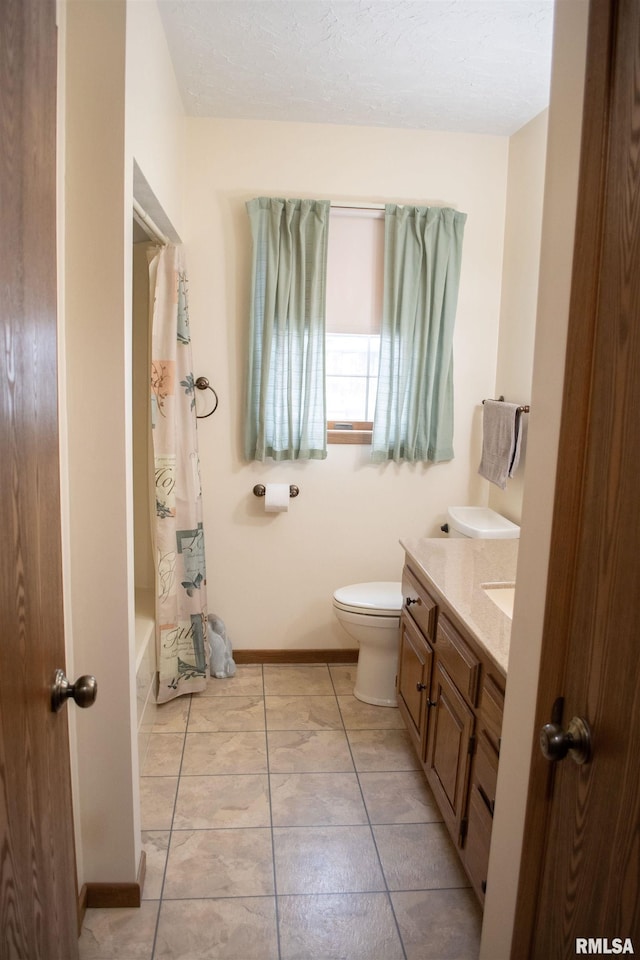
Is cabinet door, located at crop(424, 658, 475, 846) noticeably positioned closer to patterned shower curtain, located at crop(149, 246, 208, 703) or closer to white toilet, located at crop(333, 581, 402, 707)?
white toilet, located at crop(333, 581, 402, 707)

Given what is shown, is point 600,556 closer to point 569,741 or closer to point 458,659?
point 569,741

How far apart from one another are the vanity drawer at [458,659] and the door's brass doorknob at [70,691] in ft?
3.57

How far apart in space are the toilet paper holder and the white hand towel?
0.91m

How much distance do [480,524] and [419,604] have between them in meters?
0.78

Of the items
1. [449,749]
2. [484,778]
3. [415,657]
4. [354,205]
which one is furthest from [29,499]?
[354,205]

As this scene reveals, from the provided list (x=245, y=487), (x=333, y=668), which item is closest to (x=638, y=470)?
(x=245, y=487)

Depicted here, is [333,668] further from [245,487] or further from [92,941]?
[92,941]

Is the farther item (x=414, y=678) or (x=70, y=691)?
(x=414, y=678)

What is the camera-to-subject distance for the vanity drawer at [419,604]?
2301 millimetres

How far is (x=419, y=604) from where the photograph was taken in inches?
97.7

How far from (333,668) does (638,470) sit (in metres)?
2.86

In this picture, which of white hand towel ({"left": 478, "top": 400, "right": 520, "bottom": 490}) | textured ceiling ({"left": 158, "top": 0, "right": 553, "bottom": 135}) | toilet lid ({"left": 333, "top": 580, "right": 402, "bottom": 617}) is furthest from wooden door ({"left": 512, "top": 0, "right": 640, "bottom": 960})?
white hand towel ({"left": 478, "top": 400, "right": 520, "bottom": 490})

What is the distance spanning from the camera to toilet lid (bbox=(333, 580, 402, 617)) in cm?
296

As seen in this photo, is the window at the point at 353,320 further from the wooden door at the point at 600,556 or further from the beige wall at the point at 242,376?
the wooden door at the point at 600,556
